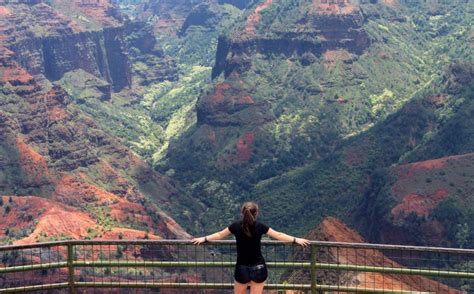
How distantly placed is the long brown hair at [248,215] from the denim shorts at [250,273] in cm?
92

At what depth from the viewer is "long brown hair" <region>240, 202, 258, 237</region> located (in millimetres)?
26516

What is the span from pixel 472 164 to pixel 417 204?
46.2ft

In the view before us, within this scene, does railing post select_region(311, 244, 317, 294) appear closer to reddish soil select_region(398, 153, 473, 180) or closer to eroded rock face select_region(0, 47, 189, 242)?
eroded rock face select_region(0, 47, 189, 242)

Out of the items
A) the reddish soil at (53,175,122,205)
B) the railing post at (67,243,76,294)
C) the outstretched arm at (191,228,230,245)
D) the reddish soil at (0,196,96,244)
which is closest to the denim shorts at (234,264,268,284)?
the outstretched arm at (191,228,230,245)

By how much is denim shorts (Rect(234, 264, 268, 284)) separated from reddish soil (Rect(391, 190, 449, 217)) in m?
116

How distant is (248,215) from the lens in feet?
87.2

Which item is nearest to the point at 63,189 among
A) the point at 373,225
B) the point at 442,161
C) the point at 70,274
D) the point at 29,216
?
the point at 29,216

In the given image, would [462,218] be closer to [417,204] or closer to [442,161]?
[417,204]

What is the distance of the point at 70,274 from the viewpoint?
31.7 meters

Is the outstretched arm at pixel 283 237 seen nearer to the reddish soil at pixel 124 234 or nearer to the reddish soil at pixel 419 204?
the reddish soil at pixel 124 234

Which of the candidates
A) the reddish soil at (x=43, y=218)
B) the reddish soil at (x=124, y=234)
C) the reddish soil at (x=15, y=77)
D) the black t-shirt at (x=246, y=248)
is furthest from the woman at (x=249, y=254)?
the reddish soil at (x=15, y=77)

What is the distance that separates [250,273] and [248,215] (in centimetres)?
171

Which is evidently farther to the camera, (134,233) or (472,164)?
(472,164)

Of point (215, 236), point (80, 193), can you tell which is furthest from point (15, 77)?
point (215, 236)
